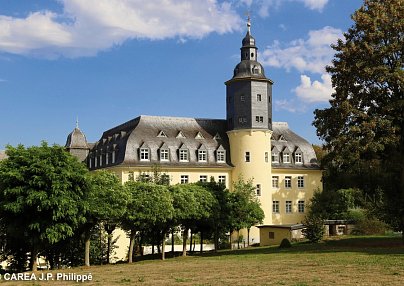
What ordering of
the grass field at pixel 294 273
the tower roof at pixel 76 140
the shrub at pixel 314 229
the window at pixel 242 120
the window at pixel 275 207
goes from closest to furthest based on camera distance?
the grass field at pixel 294 273 < the shrub at pixel 314 229 < the window at pixel 242 120 < the window at pixel 275 207 < the tower roof at pixel 76 140

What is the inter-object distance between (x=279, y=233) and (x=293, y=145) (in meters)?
20.3

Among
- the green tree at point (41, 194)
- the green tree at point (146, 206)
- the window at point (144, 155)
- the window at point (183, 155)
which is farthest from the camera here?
the window at point (183, 155)

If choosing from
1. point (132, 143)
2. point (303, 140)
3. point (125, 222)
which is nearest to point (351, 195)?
point (303, 140)

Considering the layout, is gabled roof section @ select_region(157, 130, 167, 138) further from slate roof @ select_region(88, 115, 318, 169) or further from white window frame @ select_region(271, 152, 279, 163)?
white window frame @ select_region(271, 152, 279, 163)

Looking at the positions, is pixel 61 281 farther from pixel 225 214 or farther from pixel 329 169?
pixel 225 214

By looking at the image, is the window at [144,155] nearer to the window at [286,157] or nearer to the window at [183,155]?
the window at [183,155]

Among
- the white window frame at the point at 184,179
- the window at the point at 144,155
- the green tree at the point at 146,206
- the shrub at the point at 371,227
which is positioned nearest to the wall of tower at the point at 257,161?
the white window frame at the point at 184,179

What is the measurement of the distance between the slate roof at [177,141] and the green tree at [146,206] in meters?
21.5

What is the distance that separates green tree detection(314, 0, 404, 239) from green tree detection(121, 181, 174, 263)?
Answer: 37.2 ft

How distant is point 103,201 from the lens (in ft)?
114

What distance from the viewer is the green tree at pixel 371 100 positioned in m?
33.9

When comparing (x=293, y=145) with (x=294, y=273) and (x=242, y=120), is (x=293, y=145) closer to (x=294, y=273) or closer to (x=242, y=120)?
(x=242, y=120)

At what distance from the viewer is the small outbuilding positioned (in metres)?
49.3

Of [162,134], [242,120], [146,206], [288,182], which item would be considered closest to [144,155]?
[162,134]
